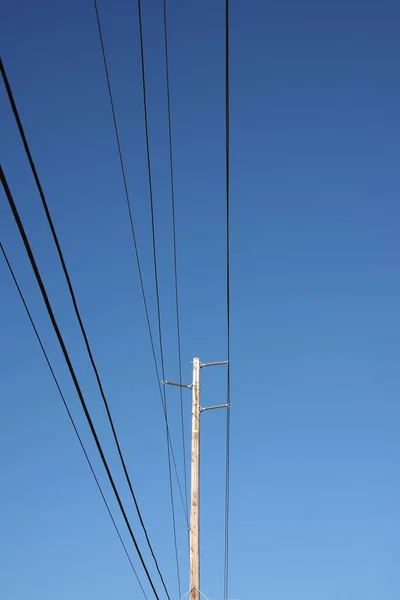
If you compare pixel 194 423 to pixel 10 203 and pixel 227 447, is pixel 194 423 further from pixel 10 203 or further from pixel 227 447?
pixel 10 203

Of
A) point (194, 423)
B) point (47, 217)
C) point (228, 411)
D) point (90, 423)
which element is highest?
point (228, 411)

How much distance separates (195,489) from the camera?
14.6m

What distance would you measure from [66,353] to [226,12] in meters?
3.47

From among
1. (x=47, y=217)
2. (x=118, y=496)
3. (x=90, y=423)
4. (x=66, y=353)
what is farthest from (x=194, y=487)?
(x=47, y=217)

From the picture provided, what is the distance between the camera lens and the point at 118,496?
358 inches

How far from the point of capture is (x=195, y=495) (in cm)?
1455

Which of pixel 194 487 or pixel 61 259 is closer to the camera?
pixel 61 259

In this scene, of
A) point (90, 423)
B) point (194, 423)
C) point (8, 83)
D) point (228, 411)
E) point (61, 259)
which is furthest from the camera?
point (228, 411)

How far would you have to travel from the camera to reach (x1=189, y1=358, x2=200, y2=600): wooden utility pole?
44.6 ft

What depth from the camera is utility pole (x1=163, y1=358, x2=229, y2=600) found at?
1361cm

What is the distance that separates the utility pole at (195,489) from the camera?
44.7 ft

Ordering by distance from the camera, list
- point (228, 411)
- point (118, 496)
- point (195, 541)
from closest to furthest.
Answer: point (118, 496)
point (195, 541)
point (228, 411)

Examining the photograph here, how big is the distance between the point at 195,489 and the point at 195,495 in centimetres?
13

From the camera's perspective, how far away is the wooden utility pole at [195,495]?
13602 mm
